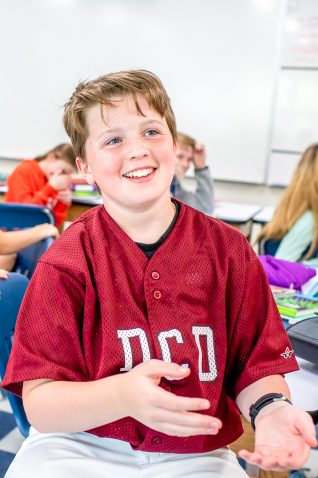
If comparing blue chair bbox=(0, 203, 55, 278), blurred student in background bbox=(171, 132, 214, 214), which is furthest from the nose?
blurred student in background bbox=(171, 132, 214, 214)

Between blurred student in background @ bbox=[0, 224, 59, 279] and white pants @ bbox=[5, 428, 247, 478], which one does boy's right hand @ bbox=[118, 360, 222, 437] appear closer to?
white pants @ bbox=[5, 428, 247, 478]

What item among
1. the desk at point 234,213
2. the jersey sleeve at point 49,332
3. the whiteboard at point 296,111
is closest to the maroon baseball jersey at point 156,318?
the jersey sleeve at point 49,332

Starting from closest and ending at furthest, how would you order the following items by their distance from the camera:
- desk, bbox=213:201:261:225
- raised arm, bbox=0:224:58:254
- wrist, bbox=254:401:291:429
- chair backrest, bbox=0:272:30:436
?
wrist, bbox=254:401:291:429 → chair backrest, bbox=0:272:30:436 → raised arm, bbox=0:224:58:254 → desk, bbox=213:201:261:225

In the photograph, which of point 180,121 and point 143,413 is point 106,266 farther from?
point 180,121

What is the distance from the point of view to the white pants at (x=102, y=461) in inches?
34.6

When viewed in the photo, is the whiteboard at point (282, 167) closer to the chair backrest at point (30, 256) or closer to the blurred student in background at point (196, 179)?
the blurred student in background at point (196, 179)

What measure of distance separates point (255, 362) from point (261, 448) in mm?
229

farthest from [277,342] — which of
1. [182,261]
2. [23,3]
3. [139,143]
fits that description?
[23,3]

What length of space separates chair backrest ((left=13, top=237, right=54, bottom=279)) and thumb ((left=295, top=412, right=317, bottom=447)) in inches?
55.1

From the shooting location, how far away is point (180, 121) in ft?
15.0

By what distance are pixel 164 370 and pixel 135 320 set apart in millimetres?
231

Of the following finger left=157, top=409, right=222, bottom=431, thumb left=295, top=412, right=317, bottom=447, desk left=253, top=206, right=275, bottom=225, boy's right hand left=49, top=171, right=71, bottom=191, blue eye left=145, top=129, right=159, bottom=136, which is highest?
blue eye left=145, top=129, right=159, bottom=136

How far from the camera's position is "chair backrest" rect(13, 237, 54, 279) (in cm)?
205

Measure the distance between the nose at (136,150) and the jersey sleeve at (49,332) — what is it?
9.6 inches
